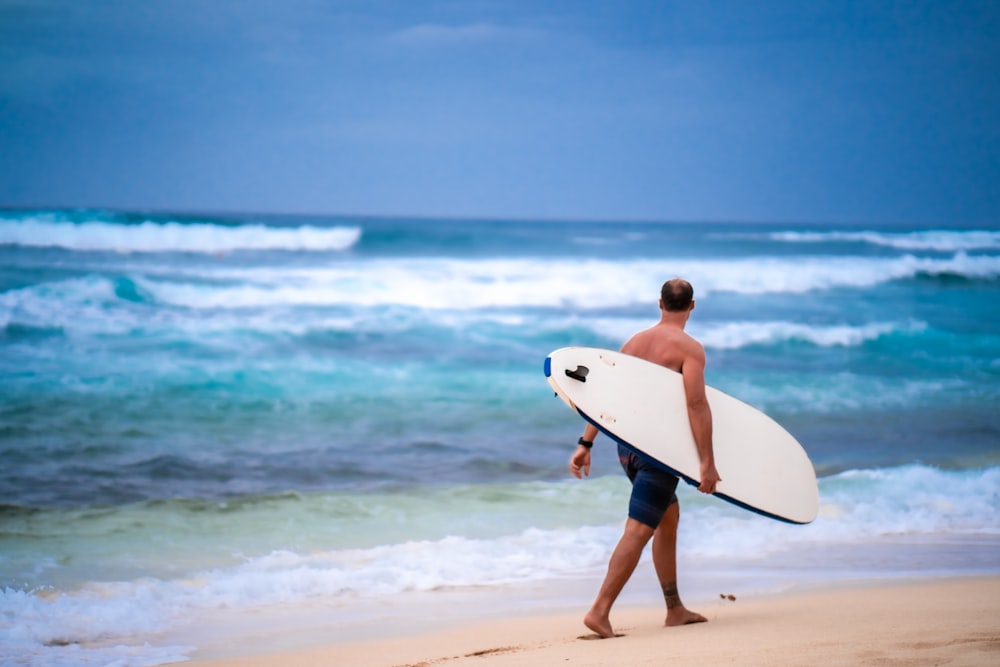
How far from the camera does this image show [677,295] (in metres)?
3.65

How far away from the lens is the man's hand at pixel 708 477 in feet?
11.7

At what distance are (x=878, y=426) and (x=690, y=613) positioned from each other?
6.21 m

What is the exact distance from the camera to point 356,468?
24.6ft

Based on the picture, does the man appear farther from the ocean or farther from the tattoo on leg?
the ocean

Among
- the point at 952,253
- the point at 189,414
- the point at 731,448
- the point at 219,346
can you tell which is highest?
the point at 952,253

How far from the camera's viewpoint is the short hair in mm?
3656

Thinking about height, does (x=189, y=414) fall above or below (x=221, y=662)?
above

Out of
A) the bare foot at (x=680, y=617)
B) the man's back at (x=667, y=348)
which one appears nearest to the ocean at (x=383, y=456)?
the bare foot at (x=680, y=617)

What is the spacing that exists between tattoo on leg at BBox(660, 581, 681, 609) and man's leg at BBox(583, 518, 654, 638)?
0.30 meters

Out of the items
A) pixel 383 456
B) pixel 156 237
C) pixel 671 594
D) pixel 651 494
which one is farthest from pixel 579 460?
pixel 156 237

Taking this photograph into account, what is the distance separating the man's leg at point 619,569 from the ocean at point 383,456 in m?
0.86

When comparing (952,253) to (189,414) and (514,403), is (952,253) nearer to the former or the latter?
(514,403)

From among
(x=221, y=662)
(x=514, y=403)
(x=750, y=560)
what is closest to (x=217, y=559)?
(x=221, y=662)

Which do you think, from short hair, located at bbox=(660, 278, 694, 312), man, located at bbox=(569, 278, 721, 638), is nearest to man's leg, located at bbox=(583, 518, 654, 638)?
man, located at bbox=(569, 278, 721, 638)
